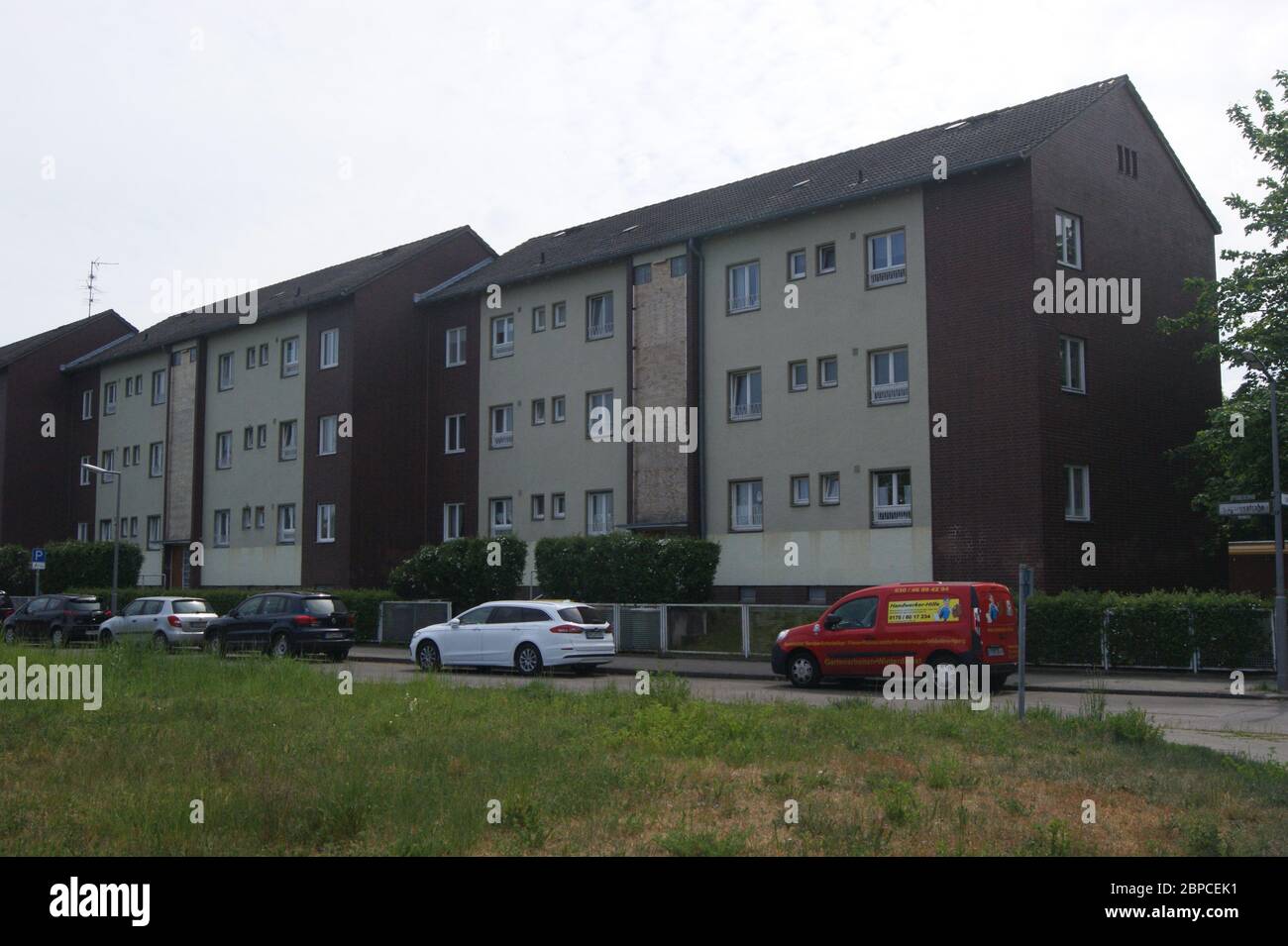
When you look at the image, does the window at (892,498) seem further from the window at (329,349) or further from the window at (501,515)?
the window at (329,349)

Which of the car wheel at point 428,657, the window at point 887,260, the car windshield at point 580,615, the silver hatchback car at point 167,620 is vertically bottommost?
the car wheel at point 428,657

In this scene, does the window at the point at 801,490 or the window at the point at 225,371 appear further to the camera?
the window at the point at 225,371

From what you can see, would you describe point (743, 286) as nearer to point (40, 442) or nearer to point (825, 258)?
point (825, 258)

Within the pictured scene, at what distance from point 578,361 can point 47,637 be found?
52.7 ft

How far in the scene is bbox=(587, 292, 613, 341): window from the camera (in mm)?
36050

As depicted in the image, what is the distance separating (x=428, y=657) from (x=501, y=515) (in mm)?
13732

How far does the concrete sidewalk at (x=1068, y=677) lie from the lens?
20281 millimetres

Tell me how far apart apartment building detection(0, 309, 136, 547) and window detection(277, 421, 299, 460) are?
15.9m

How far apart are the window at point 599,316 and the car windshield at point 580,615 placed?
13.5m

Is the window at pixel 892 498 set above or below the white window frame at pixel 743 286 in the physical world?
below

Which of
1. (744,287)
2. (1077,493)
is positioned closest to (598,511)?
(744,287)

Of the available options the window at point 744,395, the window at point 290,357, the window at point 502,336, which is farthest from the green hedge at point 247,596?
the window at point 744,395

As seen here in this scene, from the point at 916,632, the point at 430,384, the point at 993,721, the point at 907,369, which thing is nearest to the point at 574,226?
the point at 430,384
